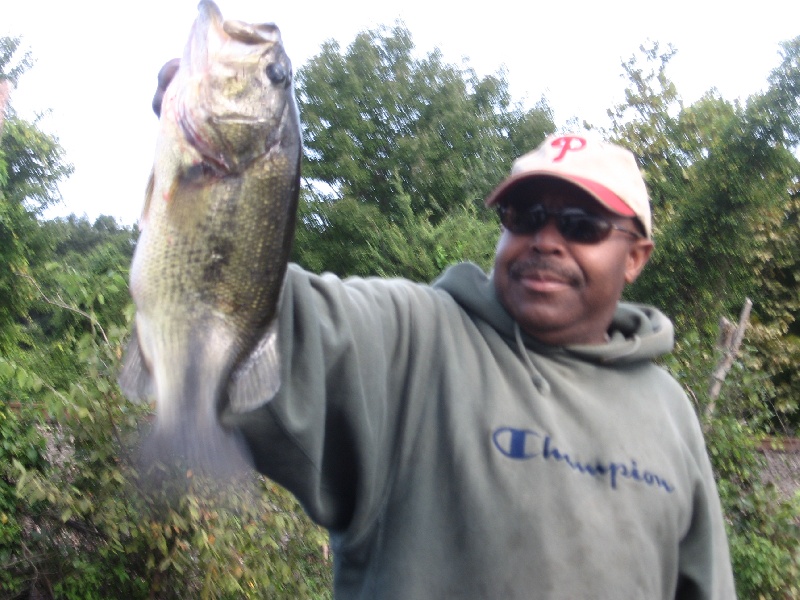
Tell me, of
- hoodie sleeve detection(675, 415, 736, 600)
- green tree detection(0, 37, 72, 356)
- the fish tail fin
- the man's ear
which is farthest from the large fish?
green tree detection(0, 37, 72, 356)

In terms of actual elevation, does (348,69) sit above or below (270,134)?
above

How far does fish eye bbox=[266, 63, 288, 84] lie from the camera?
1371mm

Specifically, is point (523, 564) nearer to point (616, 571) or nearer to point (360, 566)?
point (616, 571)

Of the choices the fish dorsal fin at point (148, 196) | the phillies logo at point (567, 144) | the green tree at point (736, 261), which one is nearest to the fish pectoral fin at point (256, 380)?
the fish dorsal fin at point (148, 196)

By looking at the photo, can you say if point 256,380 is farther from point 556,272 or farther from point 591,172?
point 591,172

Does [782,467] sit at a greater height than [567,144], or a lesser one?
lesser

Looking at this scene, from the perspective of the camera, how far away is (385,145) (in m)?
26.8

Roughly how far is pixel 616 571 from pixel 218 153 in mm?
1173

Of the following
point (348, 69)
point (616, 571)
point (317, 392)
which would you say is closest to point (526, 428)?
point (616, 571)

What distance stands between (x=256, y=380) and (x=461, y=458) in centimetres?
52

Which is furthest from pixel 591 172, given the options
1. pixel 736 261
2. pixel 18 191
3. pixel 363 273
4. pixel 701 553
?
pixel 363 273

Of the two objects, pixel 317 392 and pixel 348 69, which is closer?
pixel 317 392

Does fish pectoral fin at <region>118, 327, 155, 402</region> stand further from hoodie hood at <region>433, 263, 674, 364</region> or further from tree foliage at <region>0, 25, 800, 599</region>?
hoodie hood at <region>433, 263, 674, 364</region>

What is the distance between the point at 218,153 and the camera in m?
1.34
